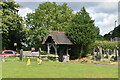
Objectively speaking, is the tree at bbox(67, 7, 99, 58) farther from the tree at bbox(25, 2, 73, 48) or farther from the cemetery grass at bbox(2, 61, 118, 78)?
the cemetery grass at bbox(2, 61, 118, 78)

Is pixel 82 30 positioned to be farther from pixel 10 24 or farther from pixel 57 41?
pixel 10 24

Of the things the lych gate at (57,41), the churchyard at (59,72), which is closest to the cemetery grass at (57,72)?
the churchyard at (59,72)

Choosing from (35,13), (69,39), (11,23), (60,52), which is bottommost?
(60,52)

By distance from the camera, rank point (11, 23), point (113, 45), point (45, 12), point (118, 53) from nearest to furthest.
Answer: point (118, 53)
point (11, 23)
point (113, 45)
point (45, 12)

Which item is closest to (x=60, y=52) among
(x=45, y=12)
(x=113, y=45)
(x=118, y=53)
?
(x=118, y=53)

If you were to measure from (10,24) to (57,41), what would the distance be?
12.0m

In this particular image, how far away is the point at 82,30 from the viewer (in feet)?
123

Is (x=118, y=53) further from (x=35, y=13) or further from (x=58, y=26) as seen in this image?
(x=35, y=13)

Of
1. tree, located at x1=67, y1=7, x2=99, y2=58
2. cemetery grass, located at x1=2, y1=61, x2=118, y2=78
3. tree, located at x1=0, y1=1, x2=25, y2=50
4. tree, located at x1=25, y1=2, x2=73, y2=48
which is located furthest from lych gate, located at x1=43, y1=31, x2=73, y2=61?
cemetery grass, located at x1=2, y1=61, x2=118, y2=78

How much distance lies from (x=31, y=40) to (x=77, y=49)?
20.0 metres

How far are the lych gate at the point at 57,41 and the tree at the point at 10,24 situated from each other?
866 centimetres

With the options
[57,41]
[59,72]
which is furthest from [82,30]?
[59,72]

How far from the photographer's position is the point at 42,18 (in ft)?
178

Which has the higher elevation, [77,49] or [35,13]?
[35,13]
